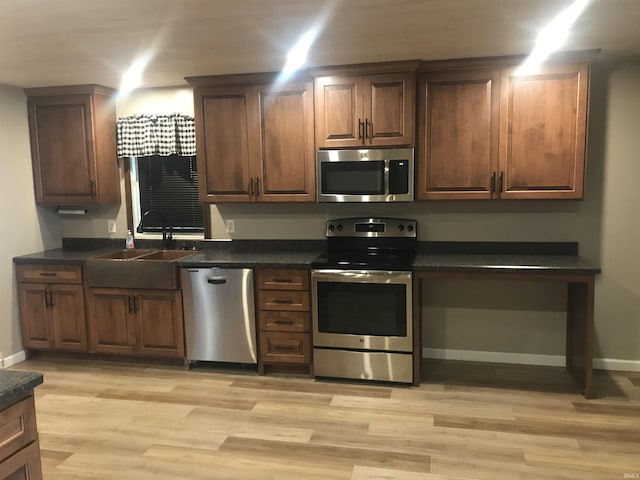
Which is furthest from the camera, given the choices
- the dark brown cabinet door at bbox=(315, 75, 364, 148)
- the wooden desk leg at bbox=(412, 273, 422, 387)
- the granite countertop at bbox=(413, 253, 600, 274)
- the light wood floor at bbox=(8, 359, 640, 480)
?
the dark brown cabinet door at bbox=(315, 75, 364, 148)

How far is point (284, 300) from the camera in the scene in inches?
146

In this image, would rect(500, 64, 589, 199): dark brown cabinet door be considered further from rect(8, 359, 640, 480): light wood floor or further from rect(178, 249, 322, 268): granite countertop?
rect(178, 249, 322, 268): granite countertop

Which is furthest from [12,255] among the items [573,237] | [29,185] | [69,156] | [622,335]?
[622,335]

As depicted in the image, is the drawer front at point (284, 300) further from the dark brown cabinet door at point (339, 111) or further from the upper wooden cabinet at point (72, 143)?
the upper wooden cabinet at point (72, 143)

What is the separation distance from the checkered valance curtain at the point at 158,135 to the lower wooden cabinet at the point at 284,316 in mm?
1370

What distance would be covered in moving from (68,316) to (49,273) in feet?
1.24

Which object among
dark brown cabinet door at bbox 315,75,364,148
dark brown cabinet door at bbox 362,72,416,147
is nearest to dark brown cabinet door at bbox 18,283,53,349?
dark brown cabinet door at bbox 315,75,364,148

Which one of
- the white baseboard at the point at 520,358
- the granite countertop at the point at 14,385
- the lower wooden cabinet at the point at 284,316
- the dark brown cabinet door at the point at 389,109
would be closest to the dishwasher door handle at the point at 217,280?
the lower wooden cabinet at the point at 284,316

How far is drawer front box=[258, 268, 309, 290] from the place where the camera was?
3670mm

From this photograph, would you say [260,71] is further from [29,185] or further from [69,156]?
[29,185]

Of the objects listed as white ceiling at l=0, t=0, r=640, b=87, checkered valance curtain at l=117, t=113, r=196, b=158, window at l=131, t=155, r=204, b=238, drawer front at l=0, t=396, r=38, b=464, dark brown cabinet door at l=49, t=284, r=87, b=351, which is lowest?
dark brown cabinet door at l=49, t=284, r=87, b=351

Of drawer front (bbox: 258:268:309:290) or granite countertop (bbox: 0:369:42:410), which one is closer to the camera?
granite countertop (bbox: 0:369:42:410)

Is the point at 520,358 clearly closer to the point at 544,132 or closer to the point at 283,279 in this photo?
the point at 544,132

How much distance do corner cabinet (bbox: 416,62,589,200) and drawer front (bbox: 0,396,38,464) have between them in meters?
2.78
